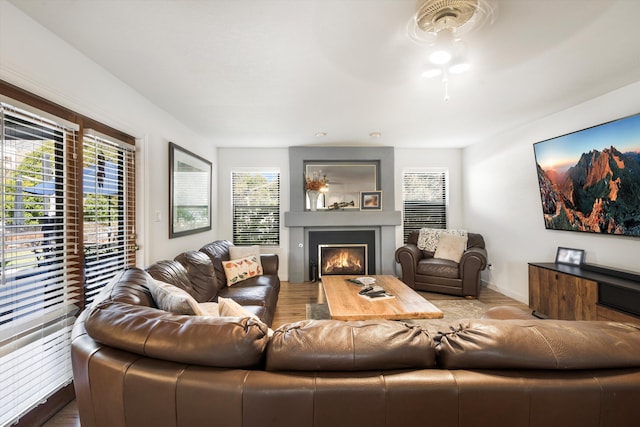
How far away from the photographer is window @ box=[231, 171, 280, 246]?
188 inches

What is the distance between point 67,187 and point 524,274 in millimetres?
5003

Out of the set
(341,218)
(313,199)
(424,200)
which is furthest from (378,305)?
(424,200)

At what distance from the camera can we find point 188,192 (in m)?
3.43

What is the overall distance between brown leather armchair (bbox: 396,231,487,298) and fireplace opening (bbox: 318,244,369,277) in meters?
0.77

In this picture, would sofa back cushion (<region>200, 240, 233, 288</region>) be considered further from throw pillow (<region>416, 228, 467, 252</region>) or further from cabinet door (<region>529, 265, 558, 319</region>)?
cabinet door (<region>529, 265, 558, 319</region>)

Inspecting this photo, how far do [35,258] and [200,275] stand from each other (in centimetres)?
124

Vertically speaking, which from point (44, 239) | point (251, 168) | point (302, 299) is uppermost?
point (251, 168)

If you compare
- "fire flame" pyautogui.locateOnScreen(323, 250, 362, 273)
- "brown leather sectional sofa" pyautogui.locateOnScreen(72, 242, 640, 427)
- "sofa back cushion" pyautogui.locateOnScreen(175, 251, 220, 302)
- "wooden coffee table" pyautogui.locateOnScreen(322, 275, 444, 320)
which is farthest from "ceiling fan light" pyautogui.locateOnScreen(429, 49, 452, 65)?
"fire flame" pyautogui.locateOnScreen(323, 250, 362, 273)

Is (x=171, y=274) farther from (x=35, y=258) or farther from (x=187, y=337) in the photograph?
(x=187, y=337)

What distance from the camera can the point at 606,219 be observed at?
258 centimetres

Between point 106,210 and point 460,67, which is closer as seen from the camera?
point 460,67

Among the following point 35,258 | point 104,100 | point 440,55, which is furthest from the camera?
point 104,100

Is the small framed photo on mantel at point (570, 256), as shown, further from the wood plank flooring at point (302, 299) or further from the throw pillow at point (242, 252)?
the throw pillow at point (242, 252)

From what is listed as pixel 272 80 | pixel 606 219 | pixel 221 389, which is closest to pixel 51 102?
pixel 272 80
